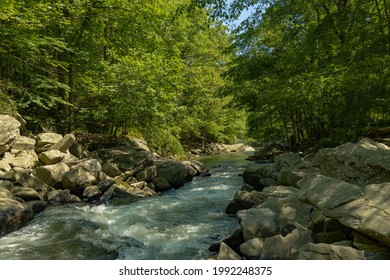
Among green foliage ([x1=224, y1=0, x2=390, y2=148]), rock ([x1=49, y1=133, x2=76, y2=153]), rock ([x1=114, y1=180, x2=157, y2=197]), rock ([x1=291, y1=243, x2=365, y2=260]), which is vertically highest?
green foliage ([x1=224, y1=0, x2=390, y2=148])

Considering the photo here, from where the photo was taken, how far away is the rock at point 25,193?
8.39m

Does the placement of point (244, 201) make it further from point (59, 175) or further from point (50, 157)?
point (50, 157)

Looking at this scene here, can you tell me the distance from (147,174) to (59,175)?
138 inches

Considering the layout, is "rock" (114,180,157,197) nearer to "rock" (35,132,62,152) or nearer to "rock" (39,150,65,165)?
"rock" (39,150,65,165)

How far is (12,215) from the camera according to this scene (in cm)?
699

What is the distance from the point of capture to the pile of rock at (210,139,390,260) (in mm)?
4082

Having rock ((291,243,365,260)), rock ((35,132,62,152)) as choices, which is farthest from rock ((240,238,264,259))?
rock ((35,132,62,152))

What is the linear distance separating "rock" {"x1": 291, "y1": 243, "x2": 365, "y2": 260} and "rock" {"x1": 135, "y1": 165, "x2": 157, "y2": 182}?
876 centimetres

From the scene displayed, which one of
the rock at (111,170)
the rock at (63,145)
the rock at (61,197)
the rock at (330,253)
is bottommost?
the rock at (61,197)

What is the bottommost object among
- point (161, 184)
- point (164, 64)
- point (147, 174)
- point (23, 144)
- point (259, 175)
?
point (161, 184)

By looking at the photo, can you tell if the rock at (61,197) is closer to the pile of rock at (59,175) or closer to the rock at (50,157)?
the pile of rock at (59,175)

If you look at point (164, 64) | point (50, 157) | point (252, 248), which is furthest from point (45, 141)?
point (252, 248)

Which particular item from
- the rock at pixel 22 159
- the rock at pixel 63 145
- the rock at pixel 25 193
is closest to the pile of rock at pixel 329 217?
the rock at pixel 25 193

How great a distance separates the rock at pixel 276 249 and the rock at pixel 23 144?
380 inches
